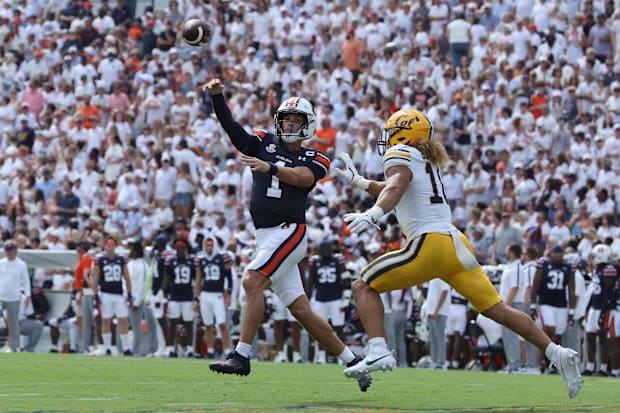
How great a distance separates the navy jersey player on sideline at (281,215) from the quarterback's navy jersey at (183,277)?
907 cm

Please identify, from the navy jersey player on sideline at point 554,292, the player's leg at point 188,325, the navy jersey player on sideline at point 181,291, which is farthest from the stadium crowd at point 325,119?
the player's leg at point 188,325

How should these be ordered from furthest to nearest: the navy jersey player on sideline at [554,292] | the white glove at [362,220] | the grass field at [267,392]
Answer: the navy jersey player on sideline at [554,292], the grass field at [267,392], the white glove at [362,220]

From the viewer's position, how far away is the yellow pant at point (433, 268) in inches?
328

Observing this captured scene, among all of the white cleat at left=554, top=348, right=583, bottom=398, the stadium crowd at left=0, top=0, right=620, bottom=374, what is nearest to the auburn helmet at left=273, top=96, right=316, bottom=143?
the white cleat at left=554, top=348, right=583, bottom=398

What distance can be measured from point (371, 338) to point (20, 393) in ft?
8.06

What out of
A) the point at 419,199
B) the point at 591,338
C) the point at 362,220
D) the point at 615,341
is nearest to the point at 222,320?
the point at 591,338

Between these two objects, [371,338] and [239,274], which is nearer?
[371,338]

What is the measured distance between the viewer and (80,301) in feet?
62.9

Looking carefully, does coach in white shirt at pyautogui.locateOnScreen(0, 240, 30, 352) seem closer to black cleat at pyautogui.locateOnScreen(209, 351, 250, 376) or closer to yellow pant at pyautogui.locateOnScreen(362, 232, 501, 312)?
black cleat at pyautogui.locateOnScreen(209, 351, 250, 376)

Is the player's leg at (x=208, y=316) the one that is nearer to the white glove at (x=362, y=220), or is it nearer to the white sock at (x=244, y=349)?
the white sock at (x=244, y=349)

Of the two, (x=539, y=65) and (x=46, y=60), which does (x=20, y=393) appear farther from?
(x=46, y=60)

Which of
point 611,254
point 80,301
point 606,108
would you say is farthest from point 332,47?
point 611,254

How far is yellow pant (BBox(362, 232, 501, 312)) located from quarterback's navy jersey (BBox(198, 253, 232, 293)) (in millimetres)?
9842

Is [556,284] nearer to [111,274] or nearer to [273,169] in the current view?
[111,274]
